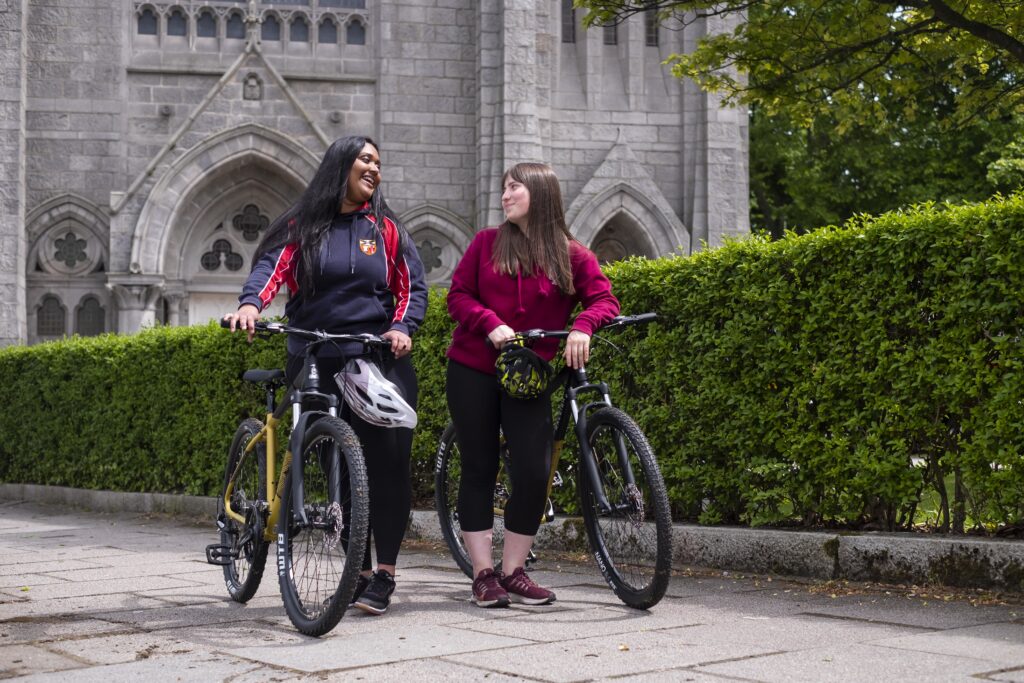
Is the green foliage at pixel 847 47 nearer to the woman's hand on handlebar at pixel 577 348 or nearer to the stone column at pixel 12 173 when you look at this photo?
the woman's hand on handlebar at pixel 577 348

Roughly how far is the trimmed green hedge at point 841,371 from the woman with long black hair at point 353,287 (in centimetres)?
199

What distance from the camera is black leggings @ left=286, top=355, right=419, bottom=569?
5.53 m

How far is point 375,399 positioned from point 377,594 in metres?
0.82

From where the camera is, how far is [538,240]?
5648mm

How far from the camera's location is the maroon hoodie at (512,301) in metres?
5.65

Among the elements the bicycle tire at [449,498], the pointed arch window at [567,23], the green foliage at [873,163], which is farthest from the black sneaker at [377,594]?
the green foliage at [873,163]

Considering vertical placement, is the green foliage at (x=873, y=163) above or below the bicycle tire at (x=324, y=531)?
above

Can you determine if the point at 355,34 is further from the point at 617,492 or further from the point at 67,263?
the point at 617,492

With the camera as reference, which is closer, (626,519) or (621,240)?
(626,519)

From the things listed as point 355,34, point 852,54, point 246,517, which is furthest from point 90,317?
point 246,517

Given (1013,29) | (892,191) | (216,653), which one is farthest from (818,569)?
(892,191)

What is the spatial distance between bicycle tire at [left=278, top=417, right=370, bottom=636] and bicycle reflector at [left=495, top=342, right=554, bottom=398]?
77 cm

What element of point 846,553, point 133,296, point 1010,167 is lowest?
point 846,553

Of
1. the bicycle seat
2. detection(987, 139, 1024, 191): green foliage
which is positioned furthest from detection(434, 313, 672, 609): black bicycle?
detection(987, 139, 1024, 191): green foliage
